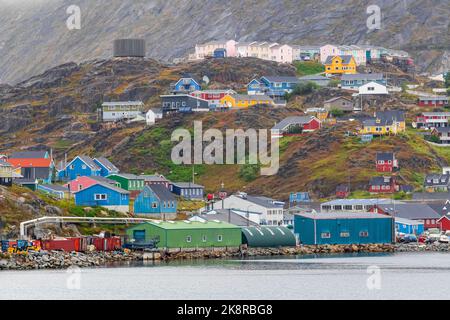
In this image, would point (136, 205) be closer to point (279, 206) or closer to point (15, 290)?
point (279, 206)

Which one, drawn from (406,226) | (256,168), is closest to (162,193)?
(406,226)

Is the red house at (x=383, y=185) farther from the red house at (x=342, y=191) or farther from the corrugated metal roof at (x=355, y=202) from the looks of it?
the corrugated metal roof at (x=355, y=202)

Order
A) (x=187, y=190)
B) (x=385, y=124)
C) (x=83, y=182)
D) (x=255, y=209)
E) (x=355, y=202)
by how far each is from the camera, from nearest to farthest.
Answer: (x=255, y=209)
(x=83, y=182)
(x=355, y=202)
(x=187, y=190)
(x=385, y=124)

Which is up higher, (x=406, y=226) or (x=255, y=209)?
(x=255, y=209)

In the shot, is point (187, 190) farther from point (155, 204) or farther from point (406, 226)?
point (406, 226)

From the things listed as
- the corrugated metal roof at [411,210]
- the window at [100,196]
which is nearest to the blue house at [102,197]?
the window at [100,196]

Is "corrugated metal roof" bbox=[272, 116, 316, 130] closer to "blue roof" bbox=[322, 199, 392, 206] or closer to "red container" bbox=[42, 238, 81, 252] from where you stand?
"blue roof" bbox=[322, 199, 392, 206]
